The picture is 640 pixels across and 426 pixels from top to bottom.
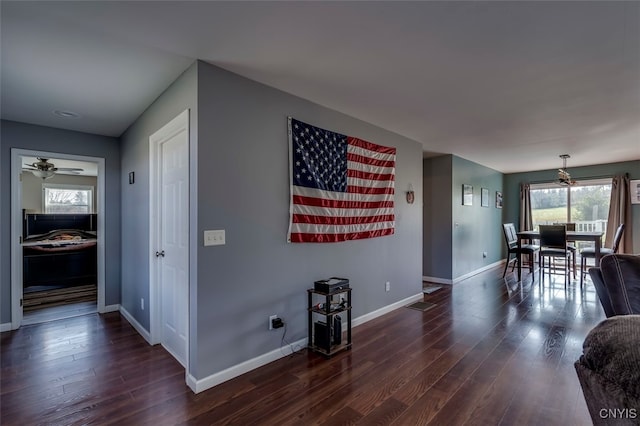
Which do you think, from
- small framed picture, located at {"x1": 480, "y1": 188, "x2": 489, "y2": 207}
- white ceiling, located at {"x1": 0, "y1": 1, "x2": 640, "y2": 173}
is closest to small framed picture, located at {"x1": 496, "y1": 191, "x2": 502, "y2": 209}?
small framed picture, located at {"x1": 480, "y1": 188, "x2": 489, "y2": 207}

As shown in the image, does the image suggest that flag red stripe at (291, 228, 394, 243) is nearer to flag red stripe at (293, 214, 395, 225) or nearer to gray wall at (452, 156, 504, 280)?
flag red stripe at (293, 214, 395, 225)

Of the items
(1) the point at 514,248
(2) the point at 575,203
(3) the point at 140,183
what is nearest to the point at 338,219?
(3) the point at 140,183

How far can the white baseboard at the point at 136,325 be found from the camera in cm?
306

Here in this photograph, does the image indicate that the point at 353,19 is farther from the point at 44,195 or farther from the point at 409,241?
the point at 44,195

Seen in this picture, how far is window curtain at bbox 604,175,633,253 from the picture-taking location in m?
6.24

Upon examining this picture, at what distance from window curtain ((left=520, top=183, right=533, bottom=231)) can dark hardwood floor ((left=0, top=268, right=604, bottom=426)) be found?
181 inches

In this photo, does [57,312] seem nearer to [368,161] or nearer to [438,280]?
[368,161]

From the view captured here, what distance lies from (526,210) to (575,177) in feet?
4.02

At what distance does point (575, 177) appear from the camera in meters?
6.96

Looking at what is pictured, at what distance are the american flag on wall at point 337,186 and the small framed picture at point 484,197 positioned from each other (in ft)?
12.2

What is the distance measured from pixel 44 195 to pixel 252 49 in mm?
7763

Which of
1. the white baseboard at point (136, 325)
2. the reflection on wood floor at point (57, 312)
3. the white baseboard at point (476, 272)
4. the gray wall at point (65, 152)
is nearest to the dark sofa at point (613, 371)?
the white baseboard at point (136, 325)

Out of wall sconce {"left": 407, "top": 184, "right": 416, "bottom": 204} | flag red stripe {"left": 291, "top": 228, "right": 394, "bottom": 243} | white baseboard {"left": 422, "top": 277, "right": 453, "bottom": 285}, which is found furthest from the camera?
white baseboard {"left": 422, "top": 277, "right": 453, "bottom": 285}

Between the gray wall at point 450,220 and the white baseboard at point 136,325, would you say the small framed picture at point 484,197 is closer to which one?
the gray wall at point 450,220
